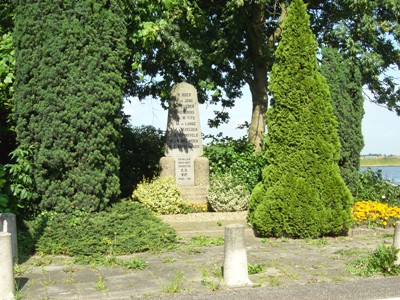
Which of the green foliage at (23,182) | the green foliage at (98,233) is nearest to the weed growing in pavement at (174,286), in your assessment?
the green foliage at (98,233)

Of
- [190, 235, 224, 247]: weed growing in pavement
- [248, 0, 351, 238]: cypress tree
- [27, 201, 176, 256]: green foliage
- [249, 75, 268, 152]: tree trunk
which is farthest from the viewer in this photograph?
[249, 75, 268, 152]: tree trunk

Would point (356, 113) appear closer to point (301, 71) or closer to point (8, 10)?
point (301, 71)

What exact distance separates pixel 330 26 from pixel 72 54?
11.9 meters

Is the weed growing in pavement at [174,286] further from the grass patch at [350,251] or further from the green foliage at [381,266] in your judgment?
the grass patch at [350,251]

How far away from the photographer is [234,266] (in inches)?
259

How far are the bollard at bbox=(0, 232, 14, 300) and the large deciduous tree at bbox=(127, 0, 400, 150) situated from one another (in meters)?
9.01

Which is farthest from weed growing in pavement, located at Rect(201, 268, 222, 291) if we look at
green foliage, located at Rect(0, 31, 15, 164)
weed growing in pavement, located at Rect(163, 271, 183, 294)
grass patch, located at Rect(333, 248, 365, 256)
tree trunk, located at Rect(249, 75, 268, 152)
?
tree trunk, located at Rect(249, 75, 268, 152)

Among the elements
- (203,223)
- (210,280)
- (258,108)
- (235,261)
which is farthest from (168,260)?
(258,108)

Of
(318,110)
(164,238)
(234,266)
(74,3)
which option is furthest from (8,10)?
(234,266)

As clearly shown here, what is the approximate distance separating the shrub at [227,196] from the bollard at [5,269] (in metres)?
7.25

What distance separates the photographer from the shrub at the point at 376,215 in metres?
11.6

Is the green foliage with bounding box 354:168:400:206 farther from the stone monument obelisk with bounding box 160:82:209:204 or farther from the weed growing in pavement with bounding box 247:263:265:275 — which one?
the weed growing in pavement with bounding box 247:263:265:275

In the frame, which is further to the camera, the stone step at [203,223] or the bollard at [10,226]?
the stone step at [203,223]

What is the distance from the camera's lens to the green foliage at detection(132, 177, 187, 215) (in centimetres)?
1236
